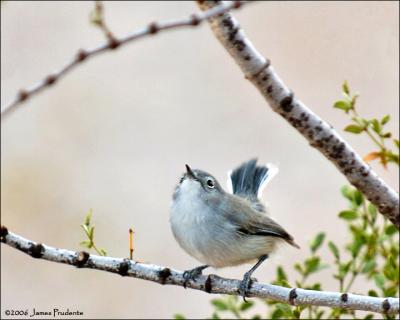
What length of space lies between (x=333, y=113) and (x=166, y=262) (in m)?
2.00

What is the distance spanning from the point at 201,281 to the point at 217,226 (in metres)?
0.57

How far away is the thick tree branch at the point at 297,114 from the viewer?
2.30 meters

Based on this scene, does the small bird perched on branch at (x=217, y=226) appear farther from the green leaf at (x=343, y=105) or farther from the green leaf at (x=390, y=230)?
the green leaf at (x=343, y=105)

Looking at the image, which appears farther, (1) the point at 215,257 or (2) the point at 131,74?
(2) the point at 131,74

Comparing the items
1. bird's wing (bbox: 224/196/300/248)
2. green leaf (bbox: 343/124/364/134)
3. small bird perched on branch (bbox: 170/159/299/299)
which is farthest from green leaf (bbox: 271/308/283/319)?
green leaf (bbox: 343/124/364/134)

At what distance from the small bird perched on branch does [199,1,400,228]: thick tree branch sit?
580 millimetres

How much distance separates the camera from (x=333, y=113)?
6496 millimetres

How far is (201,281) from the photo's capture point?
8.36 feet

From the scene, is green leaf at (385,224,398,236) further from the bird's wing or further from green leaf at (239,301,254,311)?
green leaf at (239,301,254,311)

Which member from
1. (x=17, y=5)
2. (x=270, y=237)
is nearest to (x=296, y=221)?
(x=270, y=237)

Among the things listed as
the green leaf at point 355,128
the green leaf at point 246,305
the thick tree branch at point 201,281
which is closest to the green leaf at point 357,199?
the green leaf at point 355,128

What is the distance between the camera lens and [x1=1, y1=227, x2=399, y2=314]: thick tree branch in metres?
2.21

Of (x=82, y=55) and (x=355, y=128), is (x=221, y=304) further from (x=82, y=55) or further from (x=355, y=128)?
(x=82, y=55)

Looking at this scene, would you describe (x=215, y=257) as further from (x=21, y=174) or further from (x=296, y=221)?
(x=21, y=174)
